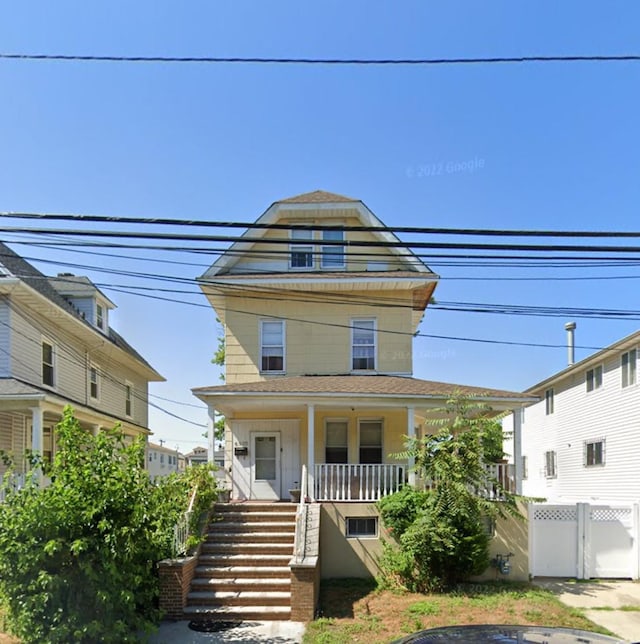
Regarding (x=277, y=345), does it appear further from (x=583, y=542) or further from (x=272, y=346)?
(x=583, y=542)

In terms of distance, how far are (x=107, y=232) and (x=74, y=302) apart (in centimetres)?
1500

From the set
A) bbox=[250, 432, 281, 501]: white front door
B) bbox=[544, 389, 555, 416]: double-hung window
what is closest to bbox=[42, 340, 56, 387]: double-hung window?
bbox=[250, 432, 281, 501]: white front door

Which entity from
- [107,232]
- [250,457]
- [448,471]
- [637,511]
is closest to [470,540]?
[448,471]

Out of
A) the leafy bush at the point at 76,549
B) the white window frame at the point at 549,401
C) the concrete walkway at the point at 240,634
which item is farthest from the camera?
the white window frame at the point at 549,401

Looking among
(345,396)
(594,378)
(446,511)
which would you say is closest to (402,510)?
(446,511)

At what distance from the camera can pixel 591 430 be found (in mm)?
19188

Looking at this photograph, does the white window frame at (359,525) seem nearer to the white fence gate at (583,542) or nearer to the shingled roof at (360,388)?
the shingled roof at (360,388)

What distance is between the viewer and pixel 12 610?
6547 millimetres

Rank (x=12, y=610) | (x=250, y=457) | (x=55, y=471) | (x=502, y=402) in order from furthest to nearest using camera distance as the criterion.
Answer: (x=250, y=457) → (x=502, y=402) → (x=55, y=471) → (x=12, y=610)

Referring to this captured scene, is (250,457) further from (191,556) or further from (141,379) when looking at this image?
(141,379)

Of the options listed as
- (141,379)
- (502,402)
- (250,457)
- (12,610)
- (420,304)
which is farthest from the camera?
(141,379)

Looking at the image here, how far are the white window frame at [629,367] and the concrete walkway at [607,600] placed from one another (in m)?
7.12

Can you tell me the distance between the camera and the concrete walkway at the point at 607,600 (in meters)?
8.35

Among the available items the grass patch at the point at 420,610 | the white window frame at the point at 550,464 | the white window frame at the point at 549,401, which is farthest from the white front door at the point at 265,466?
the white window frame at the point at 549,401
